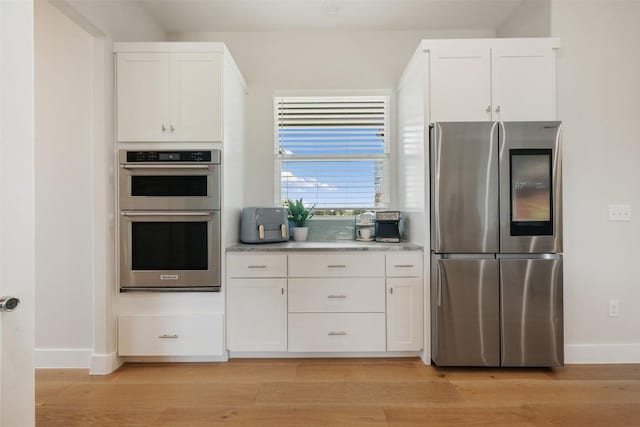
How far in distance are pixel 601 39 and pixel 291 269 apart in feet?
9.42

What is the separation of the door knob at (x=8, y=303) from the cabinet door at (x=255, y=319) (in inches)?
64.6

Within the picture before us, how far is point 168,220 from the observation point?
2.57 meters

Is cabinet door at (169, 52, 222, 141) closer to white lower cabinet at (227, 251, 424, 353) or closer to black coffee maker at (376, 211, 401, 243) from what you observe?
white lower cabinet at (227, 251, 424, 353)

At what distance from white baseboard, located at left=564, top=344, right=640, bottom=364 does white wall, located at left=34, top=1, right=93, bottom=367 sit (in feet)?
11.7

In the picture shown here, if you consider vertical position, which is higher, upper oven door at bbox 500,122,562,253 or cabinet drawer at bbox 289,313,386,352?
upper oven door at bbox 500,122,562,253

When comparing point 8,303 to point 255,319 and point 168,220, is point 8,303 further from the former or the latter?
point 255,319

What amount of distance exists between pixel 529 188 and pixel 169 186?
257cm

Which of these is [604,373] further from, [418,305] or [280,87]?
[280,87]

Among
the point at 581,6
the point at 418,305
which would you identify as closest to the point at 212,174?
the point at 418,305

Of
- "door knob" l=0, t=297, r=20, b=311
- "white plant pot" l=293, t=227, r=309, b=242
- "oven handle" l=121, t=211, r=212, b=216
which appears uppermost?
"oven handle" l=121, t=211, r=212, b=216

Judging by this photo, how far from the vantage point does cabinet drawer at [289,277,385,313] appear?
8.75 ft

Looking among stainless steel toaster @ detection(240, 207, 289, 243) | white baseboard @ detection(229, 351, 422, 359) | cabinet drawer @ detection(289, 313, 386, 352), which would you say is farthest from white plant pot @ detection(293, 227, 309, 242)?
white baseboard @ detection(229, 351, 422, 359)

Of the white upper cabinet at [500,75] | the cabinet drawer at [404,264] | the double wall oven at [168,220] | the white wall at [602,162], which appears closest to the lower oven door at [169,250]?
the double wall oven at [168,220]

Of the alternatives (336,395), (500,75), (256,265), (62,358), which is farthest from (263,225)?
(500,75)
